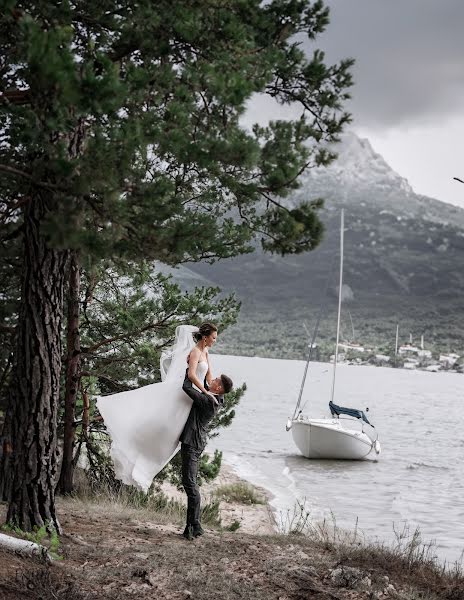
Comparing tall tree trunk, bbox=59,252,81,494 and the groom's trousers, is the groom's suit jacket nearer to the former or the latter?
the groom's trousers

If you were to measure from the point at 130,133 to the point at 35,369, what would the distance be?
2547 millimetres

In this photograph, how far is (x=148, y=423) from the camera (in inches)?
310

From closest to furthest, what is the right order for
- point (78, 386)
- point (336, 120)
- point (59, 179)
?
point (59, 179), point (336, 120), point (78, 386)

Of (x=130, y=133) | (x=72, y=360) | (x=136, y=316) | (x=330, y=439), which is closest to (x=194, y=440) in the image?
(x=72, y=360)

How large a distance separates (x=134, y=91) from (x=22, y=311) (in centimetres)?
239

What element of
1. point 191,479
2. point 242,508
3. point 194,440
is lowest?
point 242,508

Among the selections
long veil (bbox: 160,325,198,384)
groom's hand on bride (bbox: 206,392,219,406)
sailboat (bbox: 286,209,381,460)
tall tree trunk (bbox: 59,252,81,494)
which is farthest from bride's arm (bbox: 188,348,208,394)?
sailboat (bbox: 286,209,381,460)

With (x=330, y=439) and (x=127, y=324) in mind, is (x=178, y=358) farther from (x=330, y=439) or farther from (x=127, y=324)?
(x=330, y=439)

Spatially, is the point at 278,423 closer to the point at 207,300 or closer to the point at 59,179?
the point at 207,300

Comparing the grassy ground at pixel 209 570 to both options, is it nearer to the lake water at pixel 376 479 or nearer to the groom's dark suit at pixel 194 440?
the groom's dark suit at pixel 194 440

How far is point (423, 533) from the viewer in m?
18.1

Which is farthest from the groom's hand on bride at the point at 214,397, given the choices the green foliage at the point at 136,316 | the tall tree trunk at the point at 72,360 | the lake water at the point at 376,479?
the lake water at the point at 376,479

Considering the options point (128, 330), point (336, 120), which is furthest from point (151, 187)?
point (128, 330)

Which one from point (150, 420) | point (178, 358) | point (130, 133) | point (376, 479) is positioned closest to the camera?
point (130, 133)
